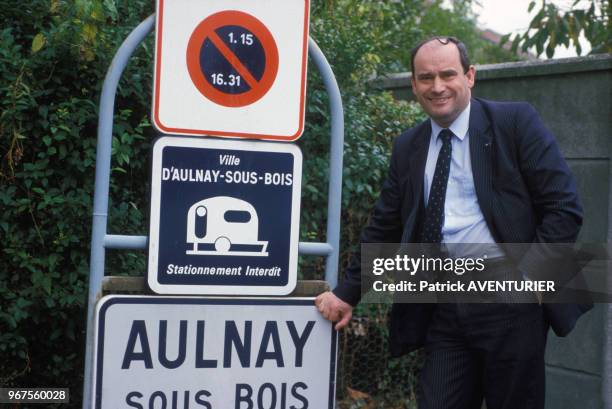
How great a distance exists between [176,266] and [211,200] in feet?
0.78

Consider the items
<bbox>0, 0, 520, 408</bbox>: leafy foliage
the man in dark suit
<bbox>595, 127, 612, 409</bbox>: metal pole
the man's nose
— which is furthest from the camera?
<bbox>595, 127, 612, 409</bbox>: metal pole

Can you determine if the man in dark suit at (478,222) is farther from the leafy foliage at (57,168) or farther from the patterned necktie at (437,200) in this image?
the leafy foliage at (57,168)

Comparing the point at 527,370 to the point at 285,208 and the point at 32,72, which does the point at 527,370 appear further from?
the point at 32,72

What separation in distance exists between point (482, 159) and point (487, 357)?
0.72 meters

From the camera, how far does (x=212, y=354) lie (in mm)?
2725

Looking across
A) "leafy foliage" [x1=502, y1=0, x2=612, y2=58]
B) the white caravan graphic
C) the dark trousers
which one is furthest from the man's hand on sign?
"leafy foliage" [x1=502, y1=0, x2=612, y2=58]

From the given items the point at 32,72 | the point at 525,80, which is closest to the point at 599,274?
the point at 525,80

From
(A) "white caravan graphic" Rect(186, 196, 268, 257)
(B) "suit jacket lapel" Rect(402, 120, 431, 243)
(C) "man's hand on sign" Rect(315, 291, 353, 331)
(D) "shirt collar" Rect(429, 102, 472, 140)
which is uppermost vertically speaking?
(D) "shirt collar" Rect(429, 102, 472, 140)

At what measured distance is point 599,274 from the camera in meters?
4.50

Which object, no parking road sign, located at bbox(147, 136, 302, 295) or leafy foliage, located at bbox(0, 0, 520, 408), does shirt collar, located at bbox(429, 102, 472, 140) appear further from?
leafy foliage, located at bbox(0, 0, 520, 408)

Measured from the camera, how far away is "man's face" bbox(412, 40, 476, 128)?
308 cm

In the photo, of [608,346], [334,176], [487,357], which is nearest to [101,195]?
[334,176]

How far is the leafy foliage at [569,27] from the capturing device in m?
5.80

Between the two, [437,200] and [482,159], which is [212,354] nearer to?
[437,200]
